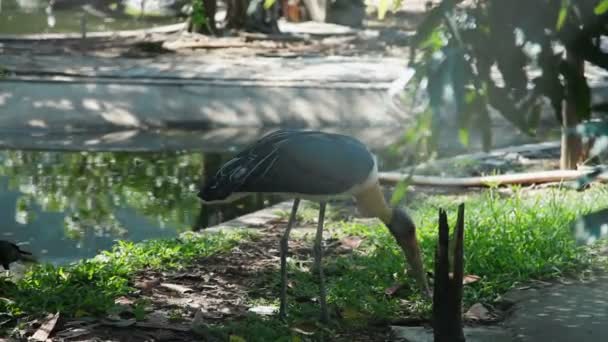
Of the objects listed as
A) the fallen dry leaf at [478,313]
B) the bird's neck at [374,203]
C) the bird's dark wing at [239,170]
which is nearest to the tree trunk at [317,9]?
the bird's neck at [374,203]

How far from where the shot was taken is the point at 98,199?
9.70 meters

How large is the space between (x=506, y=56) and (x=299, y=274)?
372 centimetres

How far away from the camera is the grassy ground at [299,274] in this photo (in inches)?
214

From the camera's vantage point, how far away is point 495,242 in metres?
6.71

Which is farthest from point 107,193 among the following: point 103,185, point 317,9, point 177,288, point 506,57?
point 317,9

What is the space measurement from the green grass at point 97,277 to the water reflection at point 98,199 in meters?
1.09

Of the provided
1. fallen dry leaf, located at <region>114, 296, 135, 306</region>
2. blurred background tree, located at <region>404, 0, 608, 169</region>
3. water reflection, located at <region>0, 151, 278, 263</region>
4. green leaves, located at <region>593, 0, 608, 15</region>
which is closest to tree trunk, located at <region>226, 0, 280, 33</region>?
water reflection, located at <region>0, 151, 278, 263</region>

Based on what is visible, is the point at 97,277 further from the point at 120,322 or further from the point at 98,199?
the point at 98,199

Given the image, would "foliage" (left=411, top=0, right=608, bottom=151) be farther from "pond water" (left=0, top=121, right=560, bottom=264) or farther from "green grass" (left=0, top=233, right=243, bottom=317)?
"pond water" (left=0, top=121, right=560, bottom=264)

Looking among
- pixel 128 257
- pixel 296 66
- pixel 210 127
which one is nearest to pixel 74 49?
pixel 296 66

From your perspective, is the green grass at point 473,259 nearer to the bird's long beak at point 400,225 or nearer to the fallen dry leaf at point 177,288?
the bird's long beak at point 400,225

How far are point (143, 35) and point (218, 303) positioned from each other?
1585 centimetres

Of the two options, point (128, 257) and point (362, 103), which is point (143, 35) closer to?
point (362, 103)

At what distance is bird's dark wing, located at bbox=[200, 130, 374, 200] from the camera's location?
5.54 m
